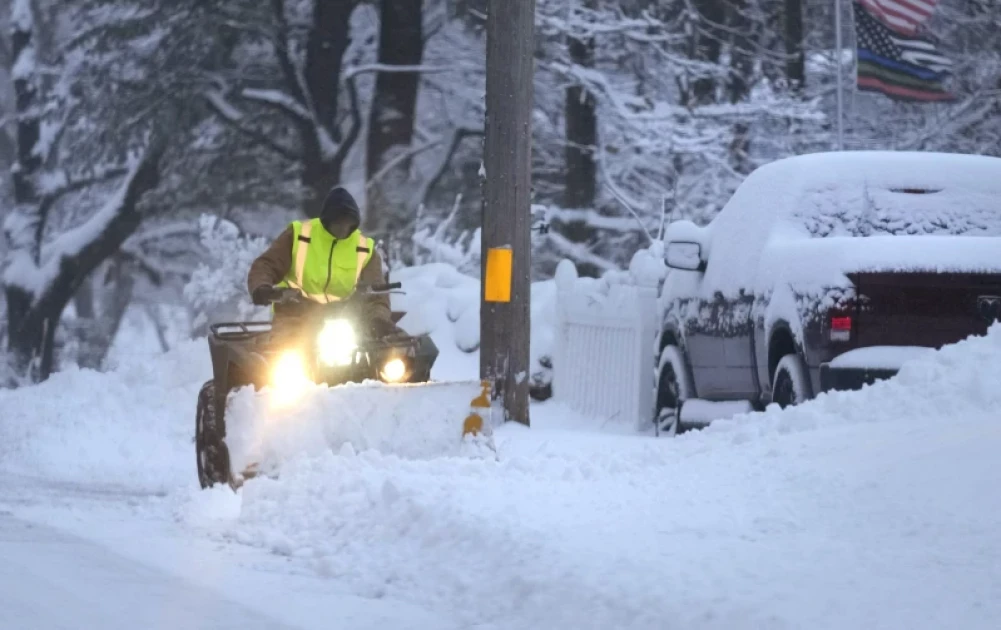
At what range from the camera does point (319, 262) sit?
9.16 m

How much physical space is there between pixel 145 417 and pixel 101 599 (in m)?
→ 9.27

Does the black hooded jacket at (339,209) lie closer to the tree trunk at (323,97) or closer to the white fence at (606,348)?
the white fence at (606,348)

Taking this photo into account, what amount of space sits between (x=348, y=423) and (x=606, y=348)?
6.92m

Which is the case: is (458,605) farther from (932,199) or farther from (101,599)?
(932,199)

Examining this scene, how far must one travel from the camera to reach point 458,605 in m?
6.00

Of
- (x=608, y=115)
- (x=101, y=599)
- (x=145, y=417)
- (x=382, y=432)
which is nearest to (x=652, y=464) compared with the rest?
(x=382, y=432)

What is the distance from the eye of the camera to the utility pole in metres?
11.3

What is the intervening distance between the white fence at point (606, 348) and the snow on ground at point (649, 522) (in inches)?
169

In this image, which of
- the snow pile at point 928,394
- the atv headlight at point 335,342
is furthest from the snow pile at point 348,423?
the snow pile at point 928,394

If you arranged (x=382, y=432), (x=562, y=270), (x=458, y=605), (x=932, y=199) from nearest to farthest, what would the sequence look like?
(x=458, y=605), (x=382, y=432), (x=932, y=199), (x=562, y=270)

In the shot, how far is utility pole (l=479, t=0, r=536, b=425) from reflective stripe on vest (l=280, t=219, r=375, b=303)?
2.32 meters

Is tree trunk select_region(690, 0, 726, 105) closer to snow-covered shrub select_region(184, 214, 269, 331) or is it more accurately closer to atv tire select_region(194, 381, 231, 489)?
snow-covered shrub select_region(184, 214, 269, 331)

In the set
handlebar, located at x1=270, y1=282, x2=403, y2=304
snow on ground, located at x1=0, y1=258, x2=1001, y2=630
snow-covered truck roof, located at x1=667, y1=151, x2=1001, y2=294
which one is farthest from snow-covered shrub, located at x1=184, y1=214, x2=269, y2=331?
handlebar, located at x1=270, y1=282, x2=403, y2=304

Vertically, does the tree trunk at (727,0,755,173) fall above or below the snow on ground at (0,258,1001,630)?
above
